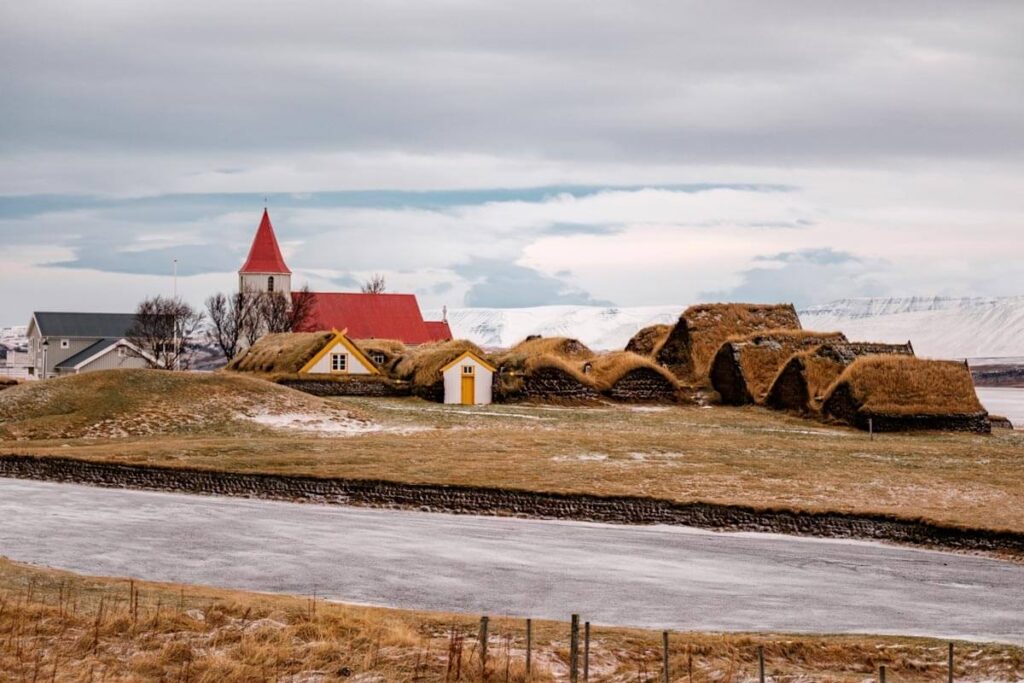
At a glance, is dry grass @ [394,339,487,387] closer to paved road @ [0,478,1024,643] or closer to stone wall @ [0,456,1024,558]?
stone wall @ [0,456,1024,558]

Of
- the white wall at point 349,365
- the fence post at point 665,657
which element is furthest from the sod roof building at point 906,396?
the fence post at point 665,657

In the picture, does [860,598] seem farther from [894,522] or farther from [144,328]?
[144,328]

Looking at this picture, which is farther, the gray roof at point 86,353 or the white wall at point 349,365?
the gray roof at point 86,353

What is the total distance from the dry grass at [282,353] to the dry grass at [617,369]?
16632 mm

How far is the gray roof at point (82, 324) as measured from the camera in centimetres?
16050

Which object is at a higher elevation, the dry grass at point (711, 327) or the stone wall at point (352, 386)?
the dry grass at point (711, 327)

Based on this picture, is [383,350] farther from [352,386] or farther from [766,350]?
[766,350]

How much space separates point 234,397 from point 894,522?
35.1 meters

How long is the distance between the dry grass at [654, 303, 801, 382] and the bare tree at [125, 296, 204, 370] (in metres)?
57.6

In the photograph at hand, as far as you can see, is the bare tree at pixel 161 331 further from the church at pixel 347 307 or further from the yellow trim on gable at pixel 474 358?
the yellow trim on gable at pixel 474 358

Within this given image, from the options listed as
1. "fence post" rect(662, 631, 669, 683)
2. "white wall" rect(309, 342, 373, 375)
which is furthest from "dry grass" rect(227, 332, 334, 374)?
"fence post" rect(662, 631, 669, 683)

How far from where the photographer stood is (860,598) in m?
26.2

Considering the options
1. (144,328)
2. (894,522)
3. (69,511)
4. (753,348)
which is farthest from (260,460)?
(144,328)

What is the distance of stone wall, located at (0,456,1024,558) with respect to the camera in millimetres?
34344
